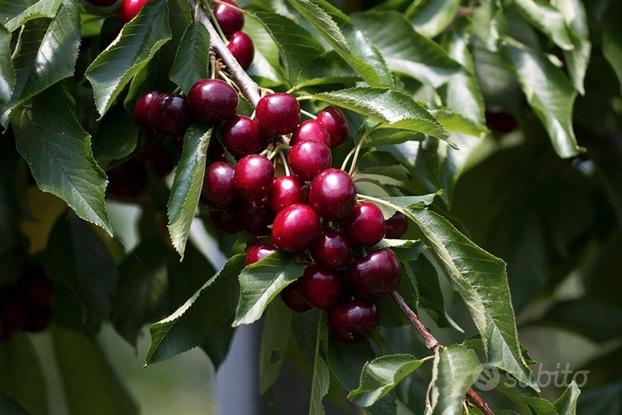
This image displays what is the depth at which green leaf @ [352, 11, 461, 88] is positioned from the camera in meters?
0.89

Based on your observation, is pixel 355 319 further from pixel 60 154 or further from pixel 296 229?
pixel 60 154

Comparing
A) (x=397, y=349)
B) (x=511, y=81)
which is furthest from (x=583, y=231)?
(x=397, y=349)

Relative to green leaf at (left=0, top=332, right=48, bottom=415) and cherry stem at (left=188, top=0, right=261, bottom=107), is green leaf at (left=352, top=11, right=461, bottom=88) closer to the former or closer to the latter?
cherry stem at (left=188, top=0, right=261, bottom=107)

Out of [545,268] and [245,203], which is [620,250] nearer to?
[545,268]

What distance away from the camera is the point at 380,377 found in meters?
0.59

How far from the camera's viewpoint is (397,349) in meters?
0.97

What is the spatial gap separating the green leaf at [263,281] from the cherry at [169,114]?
0.13m

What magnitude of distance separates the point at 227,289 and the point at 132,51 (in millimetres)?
175

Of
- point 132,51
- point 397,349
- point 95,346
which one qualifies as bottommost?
point 95,346

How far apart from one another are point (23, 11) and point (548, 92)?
1.57 feet

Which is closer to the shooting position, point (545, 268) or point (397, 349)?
point (397, 349)

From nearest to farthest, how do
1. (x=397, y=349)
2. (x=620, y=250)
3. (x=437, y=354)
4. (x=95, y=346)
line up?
1. (x=437, y=354)
2. (x=397, y=349)
3. (x=95, y=346)
4. (x=620, y=250)

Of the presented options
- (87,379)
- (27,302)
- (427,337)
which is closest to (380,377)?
(427,337)

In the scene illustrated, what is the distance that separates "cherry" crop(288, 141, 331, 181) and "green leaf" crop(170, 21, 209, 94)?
0.10 meters
